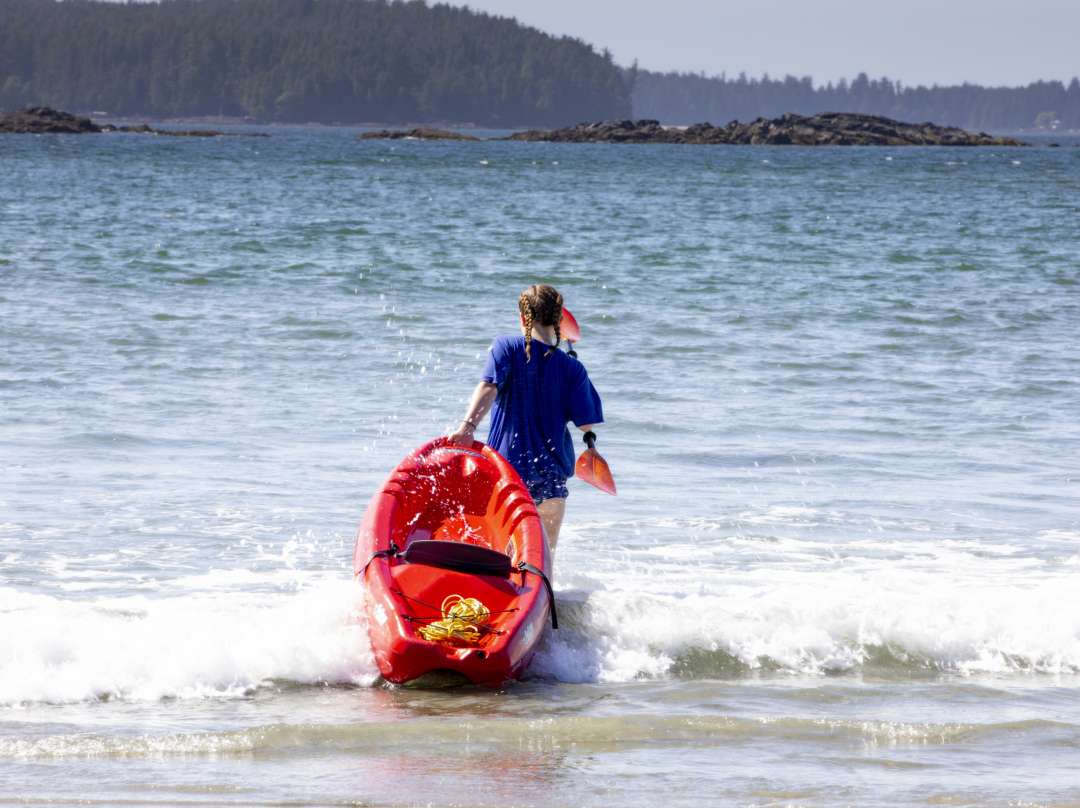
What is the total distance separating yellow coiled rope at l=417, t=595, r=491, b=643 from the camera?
614 cm

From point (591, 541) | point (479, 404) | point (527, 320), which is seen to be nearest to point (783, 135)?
point (591, 541)

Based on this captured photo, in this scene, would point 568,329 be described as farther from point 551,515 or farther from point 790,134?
point 790,134

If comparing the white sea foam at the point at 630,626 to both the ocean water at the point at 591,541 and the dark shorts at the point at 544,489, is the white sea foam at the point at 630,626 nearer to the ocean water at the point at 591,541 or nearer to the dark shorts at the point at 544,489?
the ocean water at the point at 591,541

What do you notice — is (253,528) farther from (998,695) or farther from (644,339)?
(644,339)

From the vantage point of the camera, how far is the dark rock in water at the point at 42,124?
10294 centimetres

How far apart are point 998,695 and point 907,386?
24.3 feet

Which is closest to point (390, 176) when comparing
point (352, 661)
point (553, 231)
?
point (553, 231)

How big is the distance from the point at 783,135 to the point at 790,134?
21.3 inches

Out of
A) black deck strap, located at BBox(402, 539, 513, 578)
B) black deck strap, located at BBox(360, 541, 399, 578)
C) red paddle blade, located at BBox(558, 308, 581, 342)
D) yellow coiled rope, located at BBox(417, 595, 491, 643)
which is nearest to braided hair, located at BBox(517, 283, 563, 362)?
red paddle blade, located at BBox(558, 308, 581, 342)

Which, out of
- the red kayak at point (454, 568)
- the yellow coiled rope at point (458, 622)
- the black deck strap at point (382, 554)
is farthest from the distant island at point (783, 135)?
the yellow coiled rope at point (458, 622)

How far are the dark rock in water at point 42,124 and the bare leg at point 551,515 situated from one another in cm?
9985

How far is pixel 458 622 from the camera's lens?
20.3ft

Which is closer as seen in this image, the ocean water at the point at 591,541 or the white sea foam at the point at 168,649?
the ocean water at the point at 591,541

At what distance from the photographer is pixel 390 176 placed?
184ft
